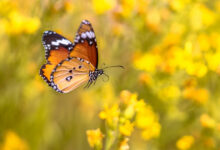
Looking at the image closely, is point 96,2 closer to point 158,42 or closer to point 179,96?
point 158,42

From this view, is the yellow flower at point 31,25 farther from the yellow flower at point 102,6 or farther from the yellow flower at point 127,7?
the yellow flower at point 127,7

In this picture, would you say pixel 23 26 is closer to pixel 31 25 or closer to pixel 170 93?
pixel 31 25

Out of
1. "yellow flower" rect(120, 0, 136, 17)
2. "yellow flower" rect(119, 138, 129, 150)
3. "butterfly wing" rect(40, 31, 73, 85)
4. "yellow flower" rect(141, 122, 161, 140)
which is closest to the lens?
"yellow flower" rect(119, 138, 129, 150)

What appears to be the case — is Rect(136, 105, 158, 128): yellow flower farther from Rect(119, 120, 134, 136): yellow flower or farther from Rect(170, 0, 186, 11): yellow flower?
Rect(170, 0, 186, 11): yellow flower

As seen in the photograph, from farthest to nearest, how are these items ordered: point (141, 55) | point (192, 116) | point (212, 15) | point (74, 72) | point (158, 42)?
point (212, 15), point (158, 42), point (141, 55), point (192, 116), point (74, 72)

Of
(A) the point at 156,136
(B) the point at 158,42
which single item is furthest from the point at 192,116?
(B) the point at 158,42

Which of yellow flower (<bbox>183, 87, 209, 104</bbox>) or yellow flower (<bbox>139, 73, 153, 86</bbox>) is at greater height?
yellow flower (<bbox>139, 73, 153, 86</bbox>)

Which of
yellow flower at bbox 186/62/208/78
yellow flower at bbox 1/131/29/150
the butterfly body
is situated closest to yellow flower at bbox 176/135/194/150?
yellow flower at bbox 186/62/208/78
